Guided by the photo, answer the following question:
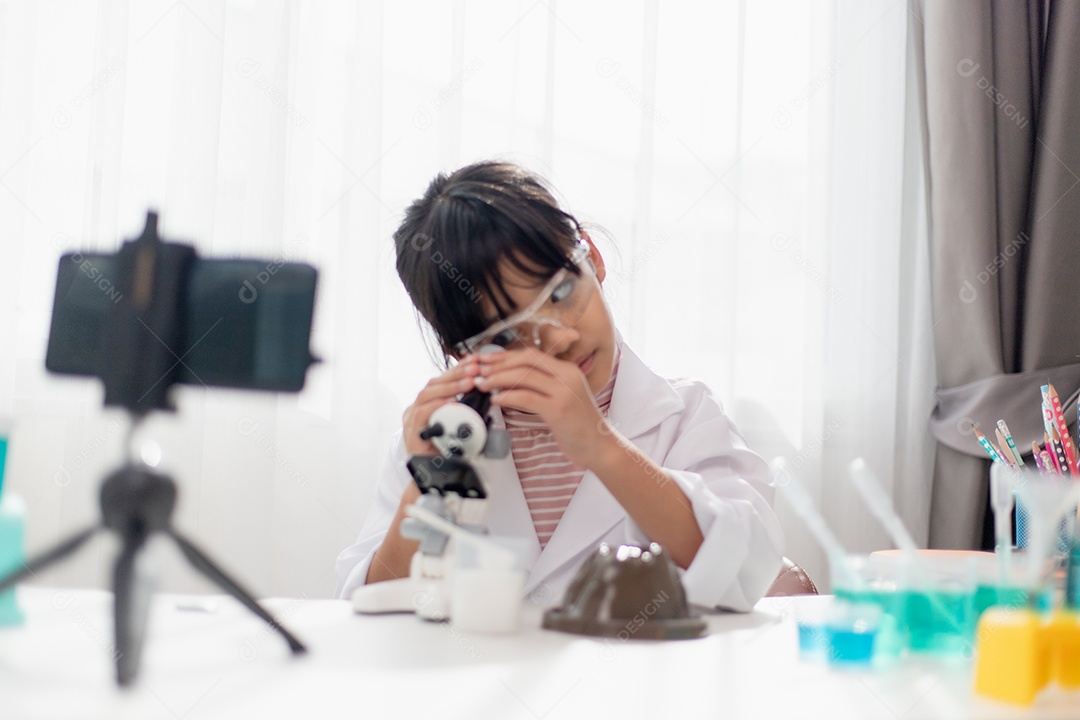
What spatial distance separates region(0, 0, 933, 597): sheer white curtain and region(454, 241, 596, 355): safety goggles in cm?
59

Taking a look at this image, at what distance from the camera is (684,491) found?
96cm

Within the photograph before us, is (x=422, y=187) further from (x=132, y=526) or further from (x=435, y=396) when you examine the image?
(x=132, y=526)

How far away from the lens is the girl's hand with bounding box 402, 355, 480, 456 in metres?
0.95

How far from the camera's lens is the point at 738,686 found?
572 mm

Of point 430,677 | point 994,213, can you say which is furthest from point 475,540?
point 994,213

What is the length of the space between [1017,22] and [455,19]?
1.28 m

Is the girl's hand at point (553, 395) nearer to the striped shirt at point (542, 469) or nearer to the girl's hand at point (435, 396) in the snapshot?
the girl's hand at point (435, 396)

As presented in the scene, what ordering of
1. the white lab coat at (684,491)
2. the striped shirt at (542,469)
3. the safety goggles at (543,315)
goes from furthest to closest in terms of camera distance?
the striped shirt at (542,469), the safety goggles at (543,315), the white lab coat at (684,491)

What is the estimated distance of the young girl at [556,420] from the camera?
95cm

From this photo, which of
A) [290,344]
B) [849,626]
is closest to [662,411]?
[849,626]

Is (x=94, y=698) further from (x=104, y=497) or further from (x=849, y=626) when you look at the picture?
(x=849, y=626)

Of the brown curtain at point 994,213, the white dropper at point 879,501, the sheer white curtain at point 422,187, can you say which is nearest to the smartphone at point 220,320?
the white dropper at point 879,501

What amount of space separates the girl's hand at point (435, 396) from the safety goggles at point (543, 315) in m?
0.10

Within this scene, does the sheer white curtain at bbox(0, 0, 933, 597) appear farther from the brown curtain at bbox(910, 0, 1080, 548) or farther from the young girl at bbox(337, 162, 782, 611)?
the young girl at bbox(337, 162, 782, 611)
